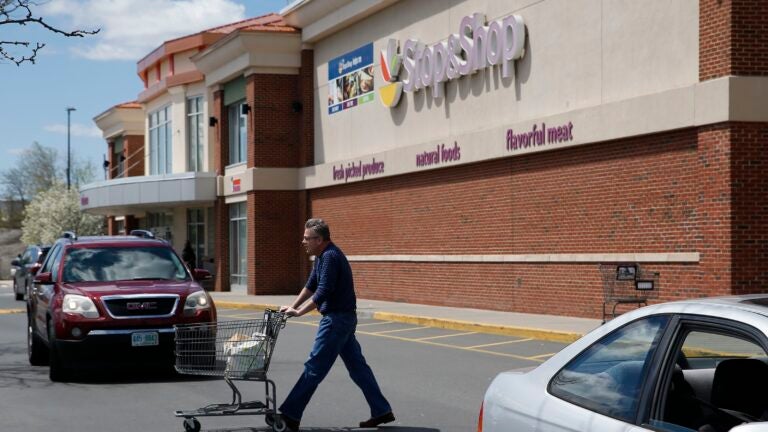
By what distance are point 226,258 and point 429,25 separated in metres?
15.1

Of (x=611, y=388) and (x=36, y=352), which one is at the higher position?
(x=611, y=388)

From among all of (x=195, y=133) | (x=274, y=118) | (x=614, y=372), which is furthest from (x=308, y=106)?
(x=614, y=372)

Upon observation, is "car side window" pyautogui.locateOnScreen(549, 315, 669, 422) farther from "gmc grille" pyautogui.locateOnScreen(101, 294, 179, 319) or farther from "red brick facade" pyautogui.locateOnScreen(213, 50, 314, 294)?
"red brick facade" pyautogui.locateOnScreen(213, 50, 314, 294)

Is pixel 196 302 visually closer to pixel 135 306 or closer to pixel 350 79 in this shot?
pixel 135 306

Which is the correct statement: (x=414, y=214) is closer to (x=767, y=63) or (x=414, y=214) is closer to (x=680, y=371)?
(x=767, y=63)

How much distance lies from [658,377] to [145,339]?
9420 mm

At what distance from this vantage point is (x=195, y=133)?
4400 centimetres

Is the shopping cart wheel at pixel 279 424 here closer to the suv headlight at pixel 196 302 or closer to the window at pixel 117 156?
the suv headlight at pixel 196 302

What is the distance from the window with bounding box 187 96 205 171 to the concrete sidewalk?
1531 centimetres

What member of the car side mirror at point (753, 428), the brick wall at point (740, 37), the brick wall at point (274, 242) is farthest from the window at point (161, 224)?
the car side mirror at point (753, 428)

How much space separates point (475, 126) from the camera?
26.2m

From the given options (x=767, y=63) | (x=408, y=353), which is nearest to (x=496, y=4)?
(x=767, y=63)

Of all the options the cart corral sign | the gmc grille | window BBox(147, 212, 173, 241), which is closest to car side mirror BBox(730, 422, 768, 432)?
the gmc grille

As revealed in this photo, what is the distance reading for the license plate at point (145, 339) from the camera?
42.9 feet
